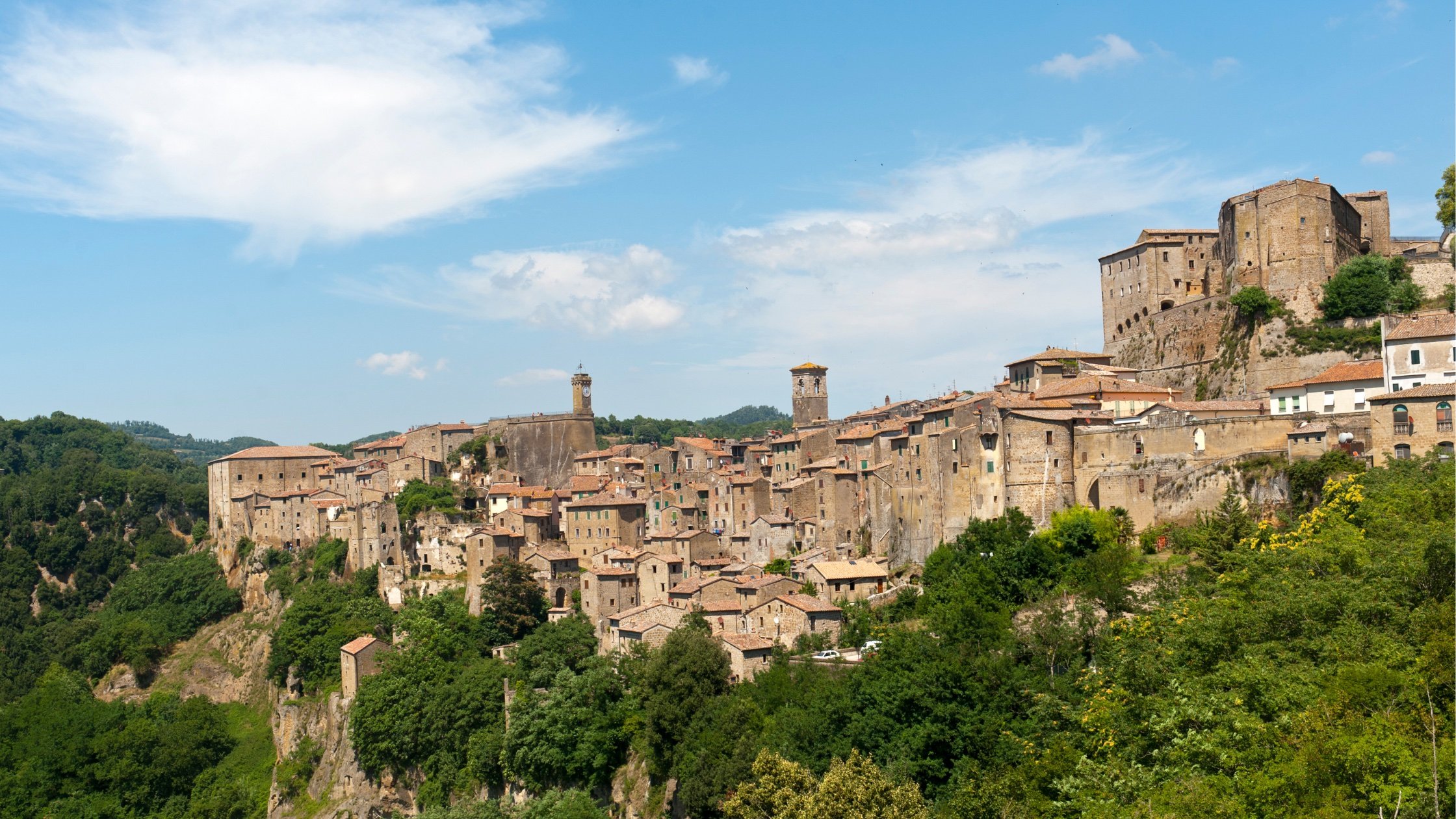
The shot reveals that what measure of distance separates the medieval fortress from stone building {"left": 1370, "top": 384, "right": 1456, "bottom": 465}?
7cm

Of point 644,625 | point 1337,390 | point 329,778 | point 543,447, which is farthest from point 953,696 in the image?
point 543,447

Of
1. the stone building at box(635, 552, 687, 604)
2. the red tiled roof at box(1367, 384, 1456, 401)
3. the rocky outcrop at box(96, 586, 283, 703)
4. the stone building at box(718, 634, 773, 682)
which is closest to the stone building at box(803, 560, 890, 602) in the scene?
the stone building at box(718, 634, 773, 682)

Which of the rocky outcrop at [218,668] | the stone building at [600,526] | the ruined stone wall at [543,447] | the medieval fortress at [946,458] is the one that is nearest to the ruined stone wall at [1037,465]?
the medieval fortress at [946,458]

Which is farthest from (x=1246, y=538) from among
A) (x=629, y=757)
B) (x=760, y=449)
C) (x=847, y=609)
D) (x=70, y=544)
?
(x=70, y=544)

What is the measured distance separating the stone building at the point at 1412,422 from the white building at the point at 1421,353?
148 inches

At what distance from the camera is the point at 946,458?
5088 cm

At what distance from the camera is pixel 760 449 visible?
72375 millimetres

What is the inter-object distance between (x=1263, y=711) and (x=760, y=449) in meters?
46.7

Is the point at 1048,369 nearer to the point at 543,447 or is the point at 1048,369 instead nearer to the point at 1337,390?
the point at 1337,390

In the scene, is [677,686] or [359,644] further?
[359,644]

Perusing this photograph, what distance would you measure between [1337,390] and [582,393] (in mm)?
49573

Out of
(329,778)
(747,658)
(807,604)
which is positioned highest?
(807,604)

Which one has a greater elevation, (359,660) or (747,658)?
(747,658)

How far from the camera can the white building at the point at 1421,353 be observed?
151ft
